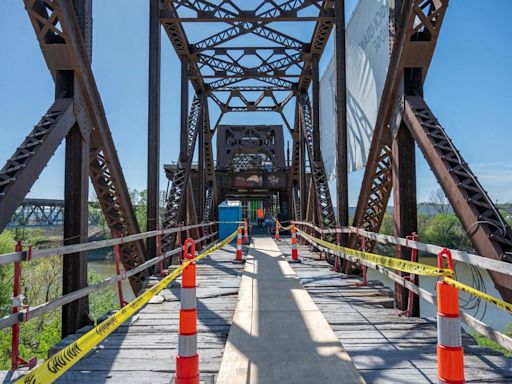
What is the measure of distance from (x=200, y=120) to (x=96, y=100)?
1111 centimetres

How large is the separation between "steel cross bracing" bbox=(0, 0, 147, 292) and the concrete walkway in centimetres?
277

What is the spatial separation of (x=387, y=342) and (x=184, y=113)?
11971 mm

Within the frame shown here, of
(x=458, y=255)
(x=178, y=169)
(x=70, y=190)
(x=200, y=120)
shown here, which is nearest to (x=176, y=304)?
(x=70, y=190)

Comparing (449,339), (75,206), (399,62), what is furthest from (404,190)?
(75,206)

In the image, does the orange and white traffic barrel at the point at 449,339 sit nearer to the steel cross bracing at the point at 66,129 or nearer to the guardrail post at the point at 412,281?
the guardrail post at the point at 412,281

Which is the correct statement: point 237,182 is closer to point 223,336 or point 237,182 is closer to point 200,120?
point 200,120

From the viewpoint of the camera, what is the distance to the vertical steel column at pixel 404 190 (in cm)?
551

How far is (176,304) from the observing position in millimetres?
5961

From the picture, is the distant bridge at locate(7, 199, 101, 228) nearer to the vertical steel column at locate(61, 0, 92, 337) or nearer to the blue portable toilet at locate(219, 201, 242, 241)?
the blue portable toilet at locate(219, 201, 242, 241)

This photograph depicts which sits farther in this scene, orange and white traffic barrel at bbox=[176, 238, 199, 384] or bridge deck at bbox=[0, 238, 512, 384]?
bridge deck at bbox=[0, 238, 512, 384]

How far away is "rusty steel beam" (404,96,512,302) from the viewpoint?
12.4 feet

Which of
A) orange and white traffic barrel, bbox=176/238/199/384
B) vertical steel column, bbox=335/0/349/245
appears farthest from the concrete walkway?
vertical steel column, bbox=335/0/349/245

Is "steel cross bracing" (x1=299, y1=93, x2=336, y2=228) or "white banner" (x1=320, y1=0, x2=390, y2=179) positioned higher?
"white banner" (x1=320, y1=0, x2=390, y2=179)

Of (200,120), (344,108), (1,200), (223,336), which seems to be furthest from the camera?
(200,120)
